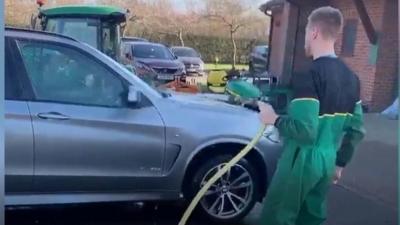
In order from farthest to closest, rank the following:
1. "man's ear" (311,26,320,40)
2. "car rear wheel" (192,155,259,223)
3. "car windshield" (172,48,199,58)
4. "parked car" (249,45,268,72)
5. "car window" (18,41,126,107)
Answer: "car windshield" (172,48,199,58) → "parked car" (249,45,268,72) → "car rear wheel" (192,155,259,223) → "car window" (18,41,126,107) → "man's ear" (311,26,320,40)

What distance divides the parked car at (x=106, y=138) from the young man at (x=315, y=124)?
1596 mm

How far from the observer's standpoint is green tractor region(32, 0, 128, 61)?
1243 cm

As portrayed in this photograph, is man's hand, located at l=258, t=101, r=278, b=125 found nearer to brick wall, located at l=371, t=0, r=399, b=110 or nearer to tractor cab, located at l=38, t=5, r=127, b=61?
tractor cab, located at l=38, t=5, r=127, b=61

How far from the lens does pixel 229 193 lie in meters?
5.38

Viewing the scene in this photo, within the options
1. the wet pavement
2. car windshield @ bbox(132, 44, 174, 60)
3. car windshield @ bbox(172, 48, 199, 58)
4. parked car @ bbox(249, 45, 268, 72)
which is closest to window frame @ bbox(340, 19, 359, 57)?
parked car @ bbox(249, 45, 268, 72)

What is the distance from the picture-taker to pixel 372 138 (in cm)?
1111

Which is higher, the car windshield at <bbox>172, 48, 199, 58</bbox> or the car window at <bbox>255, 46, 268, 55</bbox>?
the car window at <bbox>255, 46, 268, 55</bbox>

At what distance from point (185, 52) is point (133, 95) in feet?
66.1

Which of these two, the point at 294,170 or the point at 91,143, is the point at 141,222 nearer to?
the point at 91,143

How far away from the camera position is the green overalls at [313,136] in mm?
3414

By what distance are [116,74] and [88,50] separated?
27 centimetres

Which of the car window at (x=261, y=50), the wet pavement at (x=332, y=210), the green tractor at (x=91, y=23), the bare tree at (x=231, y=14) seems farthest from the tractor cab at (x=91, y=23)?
the bare tree at (x=231, y=14)

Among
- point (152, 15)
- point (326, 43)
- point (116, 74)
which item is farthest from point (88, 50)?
point (152, 15)

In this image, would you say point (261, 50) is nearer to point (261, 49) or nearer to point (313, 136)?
point (261, 49)
